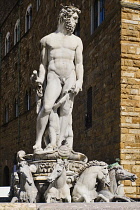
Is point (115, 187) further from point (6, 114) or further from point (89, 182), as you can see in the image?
point (6, 114)

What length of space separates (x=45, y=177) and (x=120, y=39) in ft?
24.9

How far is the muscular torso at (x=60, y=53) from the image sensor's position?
31.0 feet

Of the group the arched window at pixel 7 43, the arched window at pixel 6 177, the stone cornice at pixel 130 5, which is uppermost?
the arched window at pixel 7 43

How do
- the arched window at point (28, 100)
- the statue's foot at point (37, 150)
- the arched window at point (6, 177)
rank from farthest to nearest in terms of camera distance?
1. the arched window at point (6, 177)
2. the arched window at point (28, 100)
3. the statue's foot at point (37, 150)

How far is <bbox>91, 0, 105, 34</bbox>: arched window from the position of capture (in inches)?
671

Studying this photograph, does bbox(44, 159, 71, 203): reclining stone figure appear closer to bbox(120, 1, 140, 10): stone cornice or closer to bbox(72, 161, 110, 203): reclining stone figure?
bbox(72, 161, 110, 203): reclining stone figure

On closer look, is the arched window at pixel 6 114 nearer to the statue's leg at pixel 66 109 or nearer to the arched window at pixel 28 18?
the arched window at pixel 28 18

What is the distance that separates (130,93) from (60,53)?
18.9 ft

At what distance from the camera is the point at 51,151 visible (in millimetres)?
8703

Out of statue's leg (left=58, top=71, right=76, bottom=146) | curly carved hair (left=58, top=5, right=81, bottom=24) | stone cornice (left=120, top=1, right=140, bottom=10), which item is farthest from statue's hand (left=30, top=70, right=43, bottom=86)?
stone cornice (left=120, top=1, right=140, bottom=10)

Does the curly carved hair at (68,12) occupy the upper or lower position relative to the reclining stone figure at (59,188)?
upper

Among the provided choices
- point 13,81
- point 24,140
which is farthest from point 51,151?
point 13,81

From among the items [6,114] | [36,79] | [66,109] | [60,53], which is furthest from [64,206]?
[6,114]

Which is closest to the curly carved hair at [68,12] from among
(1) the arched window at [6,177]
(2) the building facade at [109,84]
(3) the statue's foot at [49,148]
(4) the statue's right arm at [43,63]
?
(4) the statue's right arm at [43,63]
